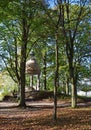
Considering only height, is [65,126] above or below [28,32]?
below

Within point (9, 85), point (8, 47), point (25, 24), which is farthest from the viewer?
point (9, 85)

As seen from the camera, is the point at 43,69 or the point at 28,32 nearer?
the point at 28,32

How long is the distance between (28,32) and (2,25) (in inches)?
79.5

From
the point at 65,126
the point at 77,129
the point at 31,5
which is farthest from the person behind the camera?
the point at 31,5

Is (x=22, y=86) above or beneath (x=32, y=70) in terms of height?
beneath

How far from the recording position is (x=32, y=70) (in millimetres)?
41938

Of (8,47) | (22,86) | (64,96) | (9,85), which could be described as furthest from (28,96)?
(9,85)

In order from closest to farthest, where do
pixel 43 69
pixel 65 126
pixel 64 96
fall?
pixel 65 126 < pixel 64 96 < pixel 43 69

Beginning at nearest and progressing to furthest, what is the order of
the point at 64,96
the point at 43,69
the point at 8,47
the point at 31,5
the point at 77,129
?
the point at 77,129
the point at 31,5
the point at 8,47
the point at 64,96
the point at 43,69

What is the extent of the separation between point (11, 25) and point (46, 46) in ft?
55.9

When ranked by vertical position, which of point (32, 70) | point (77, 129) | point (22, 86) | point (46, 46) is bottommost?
point (77, 129)

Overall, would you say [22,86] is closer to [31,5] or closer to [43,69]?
[31,5]

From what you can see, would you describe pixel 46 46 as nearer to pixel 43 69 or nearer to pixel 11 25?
pixel 43 69

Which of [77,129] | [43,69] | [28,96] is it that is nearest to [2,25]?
[28,96]
